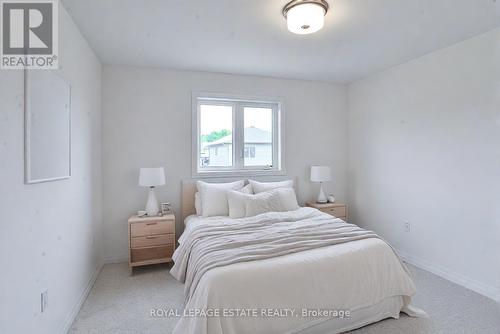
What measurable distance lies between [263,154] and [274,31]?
190cm

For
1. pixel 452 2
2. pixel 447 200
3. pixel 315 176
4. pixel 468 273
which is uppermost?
pixel 452 2

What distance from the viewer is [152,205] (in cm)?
312

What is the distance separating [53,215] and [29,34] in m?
1.19

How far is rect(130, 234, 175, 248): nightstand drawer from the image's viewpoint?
292 centimetres

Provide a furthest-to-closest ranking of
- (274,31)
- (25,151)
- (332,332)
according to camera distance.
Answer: (274,31)
(332,332)
(25,151)

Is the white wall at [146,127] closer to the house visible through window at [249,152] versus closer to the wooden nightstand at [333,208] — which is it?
the house visible through window at [249,152]

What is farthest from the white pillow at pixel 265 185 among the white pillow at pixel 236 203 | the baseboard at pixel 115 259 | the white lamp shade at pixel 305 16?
the white lamp shade at pixel 305 16

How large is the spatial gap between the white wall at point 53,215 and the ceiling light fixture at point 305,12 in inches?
69.6

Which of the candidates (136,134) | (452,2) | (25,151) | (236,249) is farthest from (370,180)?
(25,151)

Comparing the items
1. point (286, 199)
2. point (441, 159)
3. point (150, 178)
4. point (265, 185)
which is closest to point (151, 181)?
point (150, 178)

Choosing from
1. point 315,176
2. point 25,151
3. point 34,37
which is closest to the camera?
point 25,151

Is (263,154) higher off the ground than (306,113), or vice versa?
(306,113)

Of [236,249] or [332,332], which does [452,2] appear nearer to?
[236,249]

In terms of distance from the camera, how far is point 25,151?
4.84ft
